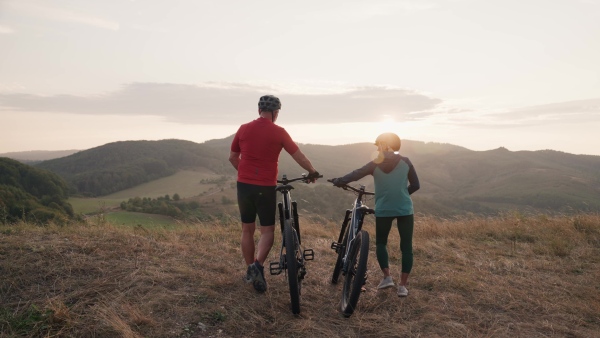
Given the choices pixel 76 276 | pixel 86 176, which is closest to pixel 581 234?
pixel 76 276

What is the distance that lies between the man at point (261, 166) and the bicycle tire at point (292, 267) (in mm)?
499

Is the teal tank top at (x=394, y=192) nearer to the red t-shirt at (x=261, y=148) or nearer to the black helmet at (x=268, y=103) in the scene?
the red t-shirt at (x=261, y=148)

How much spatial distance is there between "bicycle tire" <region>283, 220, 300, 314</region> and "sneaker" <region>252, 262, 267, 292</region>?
57 centimetres

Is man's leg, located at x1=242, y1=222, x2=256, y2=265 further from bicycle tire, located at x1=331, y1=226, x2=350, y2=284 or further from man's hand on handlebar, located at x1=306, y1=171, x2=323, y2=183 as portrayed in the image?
bicycle tire, located at x1=331, y1=226, x2=350, y2=284

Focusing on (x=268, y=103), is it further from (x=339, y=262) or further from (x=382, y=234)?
(x=339, y=262)

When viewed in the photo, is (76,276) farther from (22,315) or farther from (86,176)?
(86,176)

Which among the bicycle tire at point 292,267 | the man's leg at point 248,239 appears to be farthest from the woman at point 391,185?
the man's leg at point 248,239

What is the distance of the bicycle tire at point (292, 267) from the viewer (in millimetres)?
4152

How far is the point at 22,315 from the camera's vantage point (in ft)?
12.3

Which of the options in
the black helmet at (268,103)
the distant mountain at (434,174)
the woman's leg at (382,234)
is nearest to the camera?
the black helmet at (268,103)

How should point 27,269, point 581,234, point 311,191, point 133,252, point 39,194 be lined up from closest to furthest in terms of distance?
point 27,269, point 133,252, point 581,234, point 39,194, point 311,191

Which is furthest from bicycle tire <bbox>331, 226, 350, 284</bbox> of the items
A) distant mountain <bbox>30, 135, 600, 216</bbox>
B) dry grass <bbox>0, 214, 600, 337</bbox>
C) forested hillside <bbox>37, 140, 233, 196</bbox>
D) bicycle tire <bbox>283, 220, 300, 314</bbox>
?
forested hillside <bbox>37, 140, 233, 196</bbox>

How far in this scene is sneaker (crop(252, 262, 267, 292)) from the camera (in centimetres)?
464

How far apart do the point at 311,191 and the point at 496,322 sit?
40.1m
